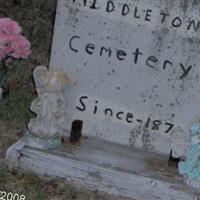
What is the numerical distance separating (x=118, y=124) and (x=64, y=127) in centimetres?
34

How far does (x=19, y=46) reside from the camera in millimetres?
4773

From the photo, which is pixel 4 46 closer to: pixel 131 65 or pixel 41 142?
pixel 41 142

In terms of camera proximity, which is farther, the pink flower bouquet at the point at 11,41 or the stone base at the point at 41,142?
the pink flower bouquet at the point at 11,41

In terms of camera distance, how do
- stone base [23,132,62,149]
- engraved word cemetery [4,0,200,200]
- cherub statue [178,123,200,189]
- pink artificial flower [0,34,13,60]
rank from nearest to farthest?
cherub statue [178,123,200,189] < engraved word cemetery [4,0,200,200] < stone base [23,132,62,149] < pink artificial flower [0,34,13,60]

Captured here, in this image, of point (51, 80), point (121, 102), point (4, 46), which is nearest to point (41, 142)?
point (51, 80)

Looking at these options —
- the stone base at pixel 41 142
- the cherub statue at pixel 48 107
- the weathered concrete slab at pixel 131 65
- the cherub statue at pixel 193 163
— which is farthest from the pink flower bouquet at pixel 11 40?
the cherub statue at pixel 193 163

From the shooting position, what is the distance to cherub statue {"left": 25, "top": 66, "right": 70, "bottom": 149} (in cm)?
416

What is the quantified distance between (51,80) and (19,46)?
2.32 ft

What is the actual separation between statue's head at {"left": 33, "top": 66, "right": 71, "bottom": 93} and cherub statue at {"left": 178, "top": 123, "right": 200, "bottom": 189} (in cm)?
76

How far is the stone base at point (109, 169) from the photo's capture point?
4.04m

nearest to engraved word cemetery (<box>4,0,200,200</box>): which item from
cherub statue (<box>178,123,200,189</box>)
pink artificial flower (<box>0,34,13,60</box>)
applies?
cherub statue (<box>178,123,200,189</box>)

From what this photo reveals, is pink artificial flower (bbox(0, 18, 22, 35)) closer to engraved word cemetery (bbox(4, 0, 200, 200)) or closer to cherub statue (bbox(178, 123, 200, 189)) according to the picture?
engraved word cemetery (bbox(4, 0, 200, 200))

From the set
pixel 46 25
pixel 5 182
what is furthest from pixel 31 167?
pixel 46 25

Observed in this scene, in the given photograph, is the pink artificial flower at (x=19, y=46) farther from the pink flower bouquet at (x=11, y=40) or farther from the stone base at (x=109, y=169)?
the stone base at (x=109, y=169)
